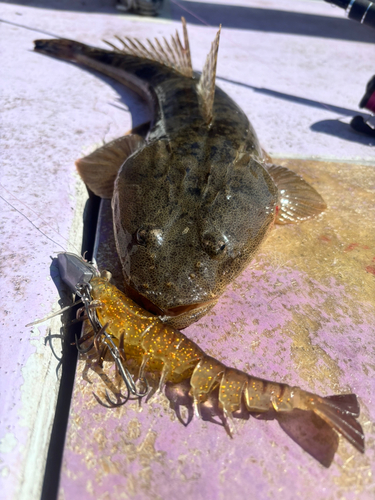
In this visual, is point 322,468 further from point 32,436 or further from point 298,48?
point 298,48

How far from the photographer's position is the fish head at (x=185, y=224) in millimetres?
1678

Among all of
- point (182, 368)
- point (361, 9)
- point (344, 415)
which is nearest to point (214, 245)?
point (182, 368)

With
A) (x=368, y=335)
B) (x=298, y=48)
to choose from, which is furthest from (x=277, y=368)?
(x=298, y=48)

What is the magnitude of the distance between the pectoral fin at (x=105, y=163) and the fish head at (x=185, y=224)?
0.27 m

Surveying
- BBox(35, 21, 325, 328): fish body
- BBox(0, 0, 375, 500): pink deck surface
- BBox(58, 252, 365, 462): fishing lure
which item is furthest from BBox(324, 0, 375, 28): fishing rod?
BBox(58, 252, 365, 462): fishing lure

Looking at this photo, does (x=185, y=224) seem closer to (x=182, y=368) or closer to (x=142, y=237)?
(x=142, y=237)

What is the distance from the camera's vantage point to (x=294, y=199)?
2.46m

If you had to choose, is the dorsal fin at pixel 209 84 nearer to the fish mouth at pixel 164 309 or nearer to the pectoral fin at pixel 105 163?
the pectoral fin at pixel 105 163

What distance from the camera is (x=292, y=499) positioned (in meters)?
1.32

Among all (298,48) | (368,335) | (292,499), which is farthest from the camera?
(298,48)

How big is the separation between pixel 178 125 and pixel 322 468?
2.06 metres

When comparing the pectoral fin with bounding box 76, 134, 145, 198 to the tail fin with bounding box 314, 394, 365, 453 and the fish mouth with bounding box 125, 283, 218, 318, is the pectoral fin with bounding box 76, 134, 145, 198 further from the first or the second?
the tail fin with bounding box 314, 394, 365, 453

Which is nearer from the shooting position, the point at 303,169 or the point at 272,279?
the point at 272,279

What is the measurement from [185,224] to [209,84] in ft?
4.26
